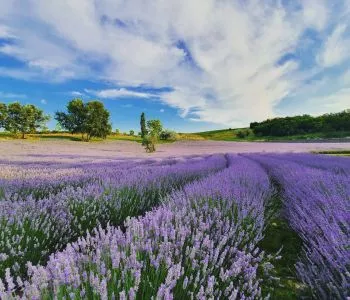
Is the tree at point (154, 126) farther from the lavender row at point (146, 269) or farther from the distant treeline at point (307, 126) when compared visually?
the distant treeline at point (307, 126)

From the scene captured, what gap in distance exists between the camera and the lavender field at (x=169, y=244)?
1395 mm

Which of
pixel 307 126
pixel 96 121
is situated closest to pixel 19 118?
pixel 96 121

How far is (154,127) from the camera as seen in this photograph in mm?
21922

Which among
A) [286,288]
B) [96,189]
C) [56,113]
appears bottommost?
[286,288]

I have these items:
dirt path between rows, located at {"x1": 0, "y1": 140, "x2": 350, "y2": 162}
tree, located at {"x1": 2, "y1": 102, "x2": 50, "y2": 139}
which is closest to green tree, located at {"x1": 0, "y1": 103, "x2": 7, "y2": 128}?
tree, located at {"x1": 2, "y1": 102, "x2": 50, "y2": 139}

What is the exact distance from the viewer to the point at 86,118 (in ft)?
158

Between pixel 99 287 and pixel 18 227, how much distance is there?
66.5 inches

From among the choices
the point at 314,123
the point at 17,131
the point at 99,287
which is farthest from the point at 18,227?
the point at 17,131

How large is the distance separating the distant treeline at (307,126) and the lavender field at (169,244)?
44.8m

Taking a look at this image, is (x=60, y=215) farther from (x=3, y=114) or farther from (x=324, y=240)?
(x=3, y=114)

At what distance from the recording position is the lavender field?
1.39 meters

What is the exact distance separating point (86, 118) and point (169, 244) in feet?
161

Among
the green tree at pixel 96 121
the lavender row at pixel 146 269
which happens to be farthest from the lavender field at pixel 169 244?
the green tree at pixel 96 121

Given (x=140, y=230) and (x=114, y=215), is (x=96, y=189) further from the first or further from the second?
(x=140, y=230)
